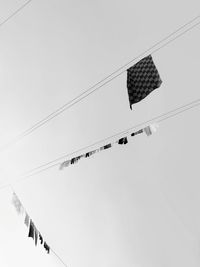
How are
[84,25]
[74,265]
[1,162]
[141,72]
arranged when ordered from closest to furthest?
[141,72] → [84,25] → [1,162] → [74,265]

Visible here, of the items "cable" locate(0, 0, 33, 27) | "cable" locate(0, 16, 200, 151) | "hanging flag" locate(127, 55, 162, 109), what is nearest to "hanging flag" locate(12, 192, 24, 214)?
"cable" locate(0, 16, 200, 151)

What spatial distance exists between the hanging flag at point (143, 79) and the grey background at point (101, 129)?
2.37 ft

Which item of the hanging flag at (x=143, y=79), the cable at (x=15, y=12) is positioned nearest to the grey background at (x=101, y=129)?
the cable at (x=15, y=12)

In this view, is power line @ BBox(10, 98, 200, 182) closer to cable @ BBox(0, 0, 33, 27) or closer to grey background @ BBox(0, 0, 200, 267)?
grey background @ BBox(0, 0, 200, 267)

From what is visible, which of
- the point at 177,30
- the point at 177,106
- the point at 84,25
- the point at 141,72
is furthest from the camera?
the point at 177,106

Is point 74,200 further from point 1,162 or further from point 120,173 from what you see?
point 1,162

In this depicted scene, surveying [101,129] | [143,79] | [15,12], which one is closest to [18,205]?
[101,129]

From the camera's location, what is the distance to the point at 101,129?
6.00m

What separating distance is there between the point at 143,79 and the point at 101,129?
77.0 inches

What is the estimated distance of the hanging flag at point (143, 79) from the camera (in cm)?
416

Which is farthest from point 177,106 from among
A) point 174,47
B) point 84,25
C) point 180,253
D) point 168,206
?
point 180,253

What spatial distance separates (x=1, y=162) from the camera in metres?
Answer: 6.71

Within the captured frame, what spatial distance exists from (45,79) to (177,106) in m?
2.09

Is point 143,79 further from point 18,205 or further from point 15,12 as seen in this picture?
point 18,205
